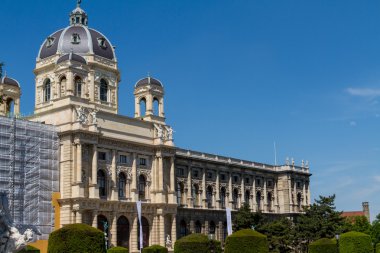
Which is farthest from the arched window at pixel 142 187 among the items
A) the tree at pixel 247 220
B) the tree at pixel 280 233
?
the tree at pixel 280 233

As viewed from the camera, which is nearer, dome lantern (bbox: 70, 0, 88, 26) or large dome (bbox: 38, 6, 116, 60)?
large dome (bbox: 38, 6, 116, 60)

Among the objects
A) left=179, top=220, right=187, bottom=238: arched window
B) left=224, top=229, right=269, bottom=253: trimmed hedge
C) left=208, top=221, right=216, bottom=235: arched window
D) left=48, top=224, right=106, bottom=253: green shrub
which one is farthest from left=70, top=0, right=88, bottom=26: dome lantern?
left=48, top=224, right=106, bottom=253: green shrub

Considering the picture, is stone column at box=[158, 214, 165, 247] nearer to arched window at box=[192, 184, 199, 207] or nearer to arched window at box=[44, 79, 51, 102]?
arched window at box=[192, 184, 199, 207]

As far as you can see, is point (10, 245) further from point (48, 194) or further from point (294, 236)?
point (294, 236)

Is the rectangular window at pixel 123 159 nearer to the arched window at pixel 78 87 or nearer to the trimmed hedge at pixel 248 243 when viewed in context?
the arched window at pixel 78 87

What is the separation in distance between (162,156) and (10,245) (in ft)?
158

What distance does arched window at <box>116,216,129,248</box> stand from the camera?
6529 centimetres

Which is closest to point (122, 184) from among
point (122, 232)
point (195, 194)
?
point (122, 232)

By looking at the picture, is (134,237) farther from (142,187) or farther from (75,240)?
(75,240)

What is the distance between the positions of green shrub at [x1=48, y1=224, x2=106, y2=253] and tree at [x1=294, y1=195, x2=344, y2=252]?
4633 centimetres

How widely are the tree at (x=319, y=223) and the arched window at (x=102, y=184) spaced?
23635 millimetres

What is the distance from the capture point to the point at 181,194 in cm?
7619

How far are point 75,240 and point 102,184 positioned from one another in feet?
118

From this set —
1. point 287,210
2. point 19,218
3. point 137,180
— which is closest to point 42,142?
point 19,218
